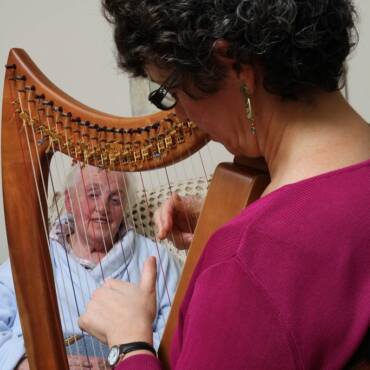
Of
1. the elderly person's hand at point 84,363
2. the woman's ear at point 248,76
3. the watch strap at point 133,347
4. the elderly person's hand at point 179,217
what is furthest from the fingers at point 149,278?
the elderly person's hand at point 84,363

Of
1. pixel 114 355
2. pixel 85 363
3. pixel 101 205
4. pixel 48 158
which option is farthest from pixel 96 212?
pixel 114 355

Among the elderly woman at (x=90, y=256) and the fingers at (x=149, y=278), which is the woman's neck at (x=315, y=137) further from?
the elderly woman at (x=90, y=256)

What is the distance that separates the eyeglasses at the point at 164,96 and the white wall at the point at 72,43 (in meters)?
1.86

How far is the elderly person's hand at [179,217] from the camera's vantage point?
117cm

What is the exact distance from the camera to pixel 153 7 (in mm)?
736

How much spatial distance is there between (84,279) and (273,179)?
1.37 metres

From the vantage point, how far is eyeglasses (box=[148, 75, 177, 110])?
791 millimetres

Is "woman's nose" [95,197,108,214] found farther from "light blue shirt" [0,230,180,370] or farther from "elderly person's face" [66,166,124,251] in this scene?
"light blue shirt" [0,230,180,370]

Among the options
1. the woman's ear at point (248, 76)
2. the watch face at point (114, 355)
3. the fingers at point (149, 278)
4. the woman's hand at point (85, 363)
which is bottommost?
the woman's hand at point (85, 363)

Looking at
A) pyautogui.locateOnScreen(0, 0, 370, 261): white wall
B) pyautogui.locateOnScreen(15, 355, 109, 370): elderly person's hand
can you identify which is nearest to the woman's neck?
pyautogui.locateOnScreen(15, 355, 109, 370): elderly person's hand

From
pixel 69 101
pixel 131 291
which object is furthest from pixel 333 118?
pixel 69 101

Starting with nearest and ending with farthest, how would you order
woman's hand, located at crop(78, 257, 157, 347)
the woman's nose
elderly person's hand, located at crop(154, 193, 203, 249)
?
woman's hand, located at crop(78, 257, 157, 347) < elderly person's hand, located at crop(154, 193, 203, 249) < the woman's nose

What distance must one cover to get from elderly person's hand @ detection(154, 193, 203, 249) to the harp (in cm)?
12

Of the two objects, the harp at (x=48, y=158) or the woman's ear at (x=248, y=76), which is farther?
the harp at (x=48, y=158)
